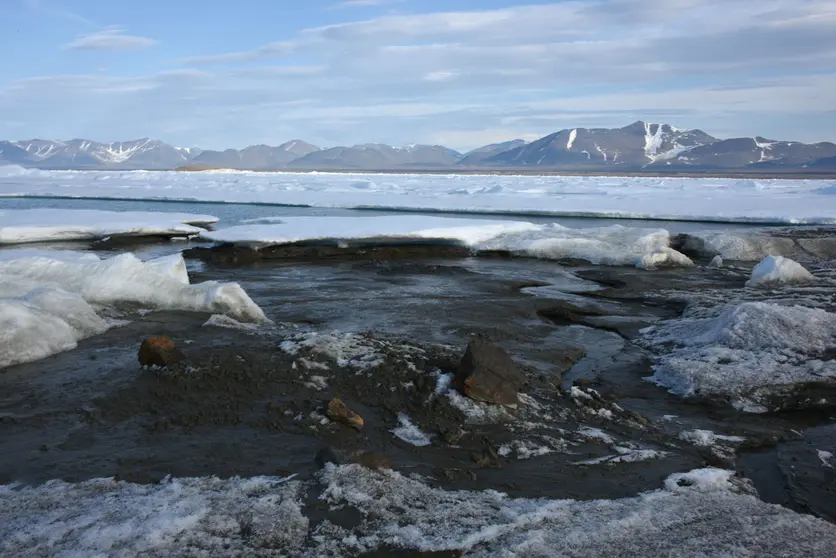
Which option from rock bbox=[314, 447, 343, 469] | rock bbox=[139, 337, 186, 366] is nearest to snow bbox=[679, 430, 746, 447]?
rock bbox=[314, 447, 343, 469]

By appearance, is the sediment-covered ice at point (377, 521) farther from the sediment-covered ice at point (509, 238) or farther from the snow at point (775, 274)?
the sediment-covered ice at point (509, 238)

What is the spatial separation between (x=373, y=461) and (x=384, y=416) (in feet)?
2.36

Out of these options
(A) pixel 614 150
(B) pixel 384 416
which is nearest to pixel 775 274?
(B) pixel 384 416

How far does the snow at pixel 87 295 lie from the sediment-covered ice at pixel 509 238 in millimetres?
4144

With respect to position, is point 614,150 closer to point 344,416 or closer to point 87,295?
point 87,295

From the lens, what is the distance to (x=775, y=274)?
9000 mm

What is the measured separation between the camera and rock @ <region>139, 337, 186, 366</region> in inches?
188

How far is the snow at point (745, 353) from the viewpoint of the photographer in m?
4.85

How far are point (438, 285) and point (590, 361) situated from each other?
345 cm

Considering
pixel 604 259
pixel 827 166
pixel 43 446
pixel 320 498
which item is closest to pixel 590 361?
pixel 320 498

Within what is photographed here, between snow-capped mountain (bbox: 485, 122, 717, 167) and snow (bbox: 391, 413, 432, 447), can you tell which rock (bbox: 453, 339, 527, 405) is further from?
snow-capped mountain (bbox: 485, 122, 717, 167)

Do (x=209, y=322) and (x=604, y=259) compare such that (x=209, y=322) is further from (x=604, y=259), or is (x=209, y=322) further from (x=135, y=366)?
(x=604, y=259)

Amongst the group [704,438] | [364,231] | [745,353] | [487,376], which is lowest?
[704,438]

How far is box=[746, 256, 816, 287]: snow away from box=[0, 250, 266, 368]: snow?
246 inches
